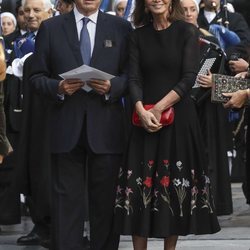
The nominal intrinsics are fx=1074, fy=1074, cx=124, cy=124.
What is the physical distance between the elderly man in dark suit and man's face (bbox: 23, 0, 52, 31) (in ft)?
4.78

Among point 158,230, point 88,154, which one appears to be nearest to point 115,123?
point 88,154

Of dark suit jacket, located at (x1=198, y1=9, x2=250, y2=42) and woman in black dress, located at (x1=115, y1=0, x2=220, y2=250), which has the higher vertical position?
dark suit jacket, located at (x1=198, y1=9, x2=250, y2=42)

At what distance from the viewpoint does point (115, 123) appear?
7.17 m

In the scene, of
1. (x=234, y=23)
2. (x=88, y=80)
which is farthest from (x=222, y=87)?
(x=234, y=23)

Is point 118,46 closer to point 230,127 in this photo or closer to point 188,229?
point 188,229

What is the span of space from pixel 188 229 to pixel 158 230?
20 cm

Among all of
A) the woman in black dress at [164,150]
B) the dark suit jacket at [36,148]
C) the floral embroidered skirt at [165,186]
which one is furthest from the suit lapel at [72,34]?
the dark suit jacket at [36,148]

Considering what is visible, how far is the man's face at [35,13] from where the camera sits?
8.69 metres

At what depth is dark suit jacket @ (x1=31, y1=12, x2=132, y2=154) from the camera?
7078mm

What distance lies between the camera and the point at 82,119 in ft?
23.3

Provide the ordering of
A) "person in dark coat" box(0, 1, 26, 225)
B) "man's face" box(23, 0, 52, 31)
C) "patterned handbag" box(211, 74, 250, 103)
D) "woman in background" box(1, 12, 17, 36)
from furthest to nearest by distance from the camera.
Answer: "woman in background" box(1, 12, 17, 36)
"person in dark coat" box(0, 1, 26, 225)
"man's face" box(23, 0, 52, 31)
"patterned handbag" box(211, 74, 250, 103)

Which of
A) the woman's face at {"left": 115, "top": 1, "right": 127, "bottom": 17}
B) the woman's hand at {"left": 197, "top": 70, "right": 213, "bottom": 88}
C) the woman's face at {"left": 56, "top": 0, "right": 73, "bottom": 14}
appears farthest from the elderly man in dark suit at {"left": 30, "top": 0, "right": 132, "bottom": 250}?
the woman's face at {"left": 115, "top": 1, "right": 127, "bottom": 17}

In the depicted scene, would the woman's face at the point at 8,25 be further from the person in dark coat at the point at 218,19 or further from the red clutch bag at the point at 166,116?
the red clutch bag at the point at 166,116

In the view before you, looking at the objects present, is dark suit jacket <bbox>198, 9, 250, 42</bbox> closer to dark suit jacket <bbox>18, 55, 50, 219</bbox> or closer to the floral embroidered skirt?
dark suit jacket <bbox>18, 55, 50, 219</bbox>
